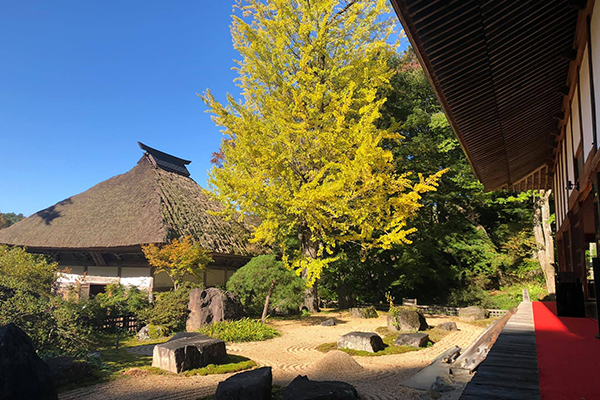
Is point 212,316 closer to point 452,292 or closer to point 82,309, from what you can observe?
point 82,309

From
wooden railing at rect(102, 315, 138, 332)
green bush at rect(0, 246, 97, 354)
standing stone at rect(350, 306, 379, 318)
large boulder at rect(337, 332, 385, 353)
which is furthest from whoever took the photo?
standing stone at rect(350, 306, 379, 318)

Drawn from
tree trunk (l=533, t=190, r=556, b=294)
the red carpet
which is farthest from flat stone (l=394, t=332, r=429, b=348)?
tree trunk (l=533, t=190, r=556, b=294)

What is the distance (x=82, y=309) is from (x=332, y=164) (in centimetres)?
808

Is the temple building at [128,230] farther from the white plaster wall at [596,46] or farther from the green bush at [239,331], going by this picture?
the white plaster wall at [596,46]

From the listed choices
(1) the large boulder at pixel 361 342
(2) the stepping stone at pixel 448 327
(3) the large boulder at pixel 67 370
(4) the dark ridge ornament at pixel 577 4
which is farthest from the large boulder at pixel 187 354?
(4) the dark ridge ornament at pixel 577 4

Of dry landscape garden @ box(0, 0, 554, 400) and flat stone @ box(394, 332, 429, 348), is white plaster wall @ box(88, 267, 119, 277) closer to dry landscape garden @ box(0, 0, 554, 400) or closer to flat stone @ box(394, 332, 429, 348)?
dry landscape garden @ box(0, 0, 554, 400)

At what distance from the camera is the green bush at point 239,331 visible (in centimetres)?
998

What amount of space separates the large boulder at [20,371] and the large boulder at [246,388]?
223 centimetres

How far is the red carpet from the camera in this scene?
1.84 metres

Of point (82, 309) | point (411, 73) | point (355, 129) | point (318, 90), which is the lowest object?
point (82, 309)

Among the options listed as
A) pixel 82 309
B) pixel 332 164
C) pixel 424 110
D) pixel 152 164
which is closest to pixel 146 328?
pixel 82 309

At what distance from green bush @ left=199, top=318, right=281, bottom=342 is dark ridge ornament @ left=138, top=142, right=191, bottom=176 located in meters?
11.7

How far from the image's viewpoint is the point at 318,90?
11.3 metres

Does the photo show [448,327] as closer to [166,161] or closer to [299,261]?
[299,261]
